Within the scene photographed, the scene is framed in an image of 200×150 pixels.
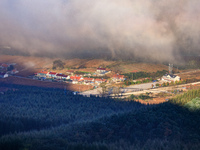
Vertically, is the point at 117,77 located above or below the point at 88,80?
above

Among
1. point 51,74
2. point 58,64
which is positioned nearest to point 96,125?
point 51,74

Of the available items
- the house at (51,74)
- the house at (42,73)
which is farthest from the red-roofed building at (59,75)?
the house at (42,73)

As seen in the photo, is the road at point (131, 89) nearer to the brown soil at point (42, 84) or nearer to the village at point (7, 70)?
the brown soil at point (42, 84)

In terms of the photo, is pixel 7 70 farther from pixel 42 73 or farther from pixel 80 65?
pixel 80 65

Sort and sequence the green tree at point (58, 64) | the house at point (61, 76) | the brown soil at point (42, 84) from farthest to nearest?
1. the green tree at point (58, 64)
2. the house at point (61, 76)
3. the brown soil at point (42, 84)

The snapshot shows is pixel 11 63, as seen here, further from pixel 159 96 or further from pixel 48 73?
pixel 159 96

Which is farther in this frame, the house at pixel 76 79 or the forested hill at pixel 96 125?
the house at pixel 76 79

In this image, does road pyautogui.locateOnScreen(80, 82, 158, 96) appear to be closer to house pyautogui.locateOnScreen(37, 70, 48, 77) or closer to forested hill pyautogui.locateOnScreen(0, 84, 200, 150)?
forested hill pyautogui.locateOnScreen(0, 84, 200, 150)

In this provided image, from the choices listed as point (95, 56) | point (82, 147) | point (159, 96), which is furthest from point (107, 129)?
point (95, 56)
